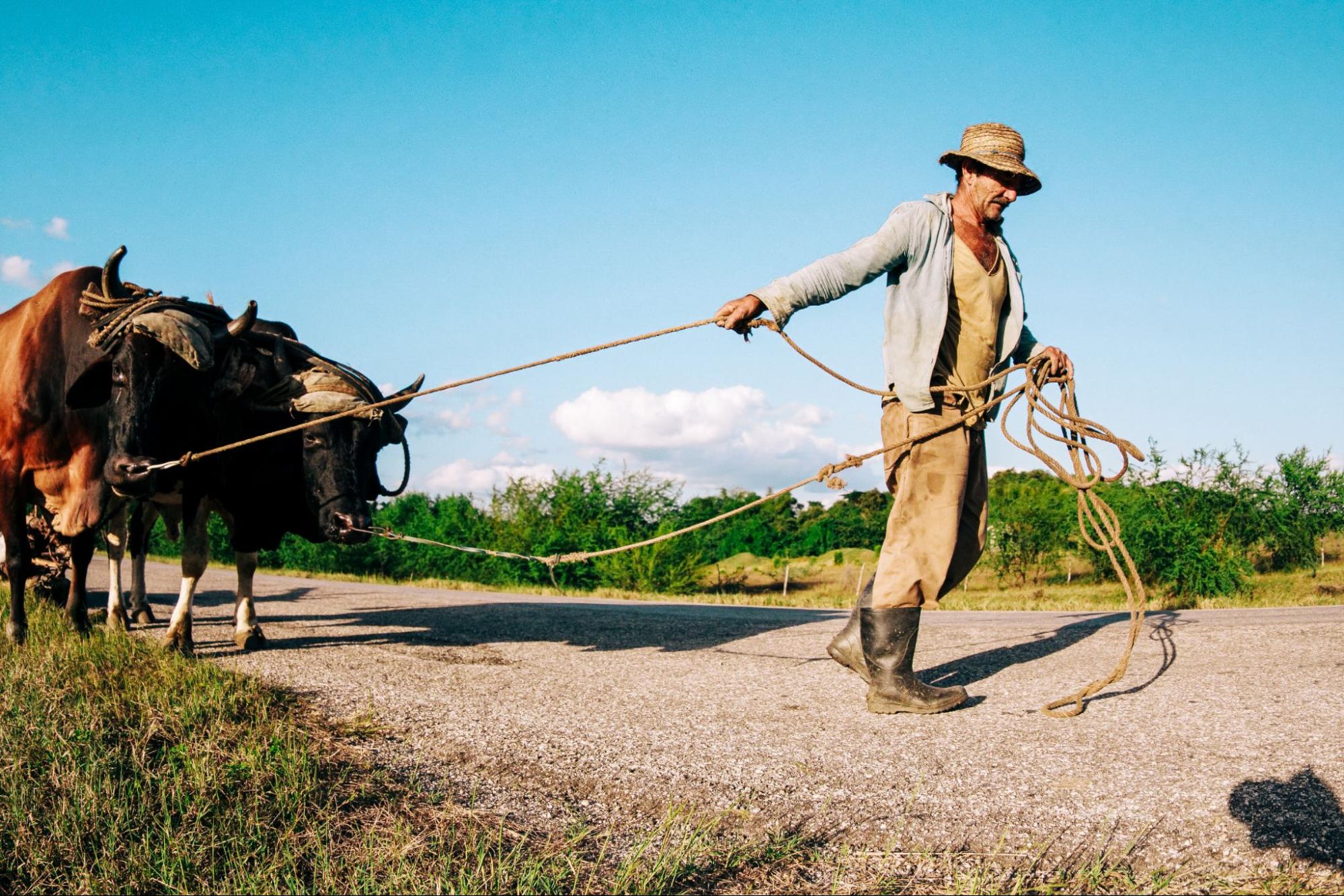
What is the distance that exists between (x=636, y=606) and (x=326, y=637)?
5046mm

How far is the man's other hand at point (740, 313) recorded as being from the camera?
465 centimetres

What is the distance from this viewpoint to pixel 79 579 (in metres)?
6.68

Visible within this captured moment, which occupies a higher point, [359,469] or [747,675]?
[359,469]

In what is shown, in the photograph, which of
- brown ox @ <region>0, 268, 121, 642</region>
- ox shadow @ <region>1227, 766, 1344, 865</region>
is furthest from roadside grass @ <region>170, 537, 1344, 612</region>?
brown ox @ <region>0, 268, 121, 642</region>

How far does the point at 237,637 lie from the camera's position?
274 inches

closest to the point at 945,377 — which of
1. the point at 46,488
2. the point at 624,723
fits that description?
the point at 624,723

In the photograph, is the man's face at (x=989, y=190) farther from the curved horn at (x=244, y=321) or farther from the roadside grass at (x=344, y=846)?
the curved horn at (x=244, y=321)

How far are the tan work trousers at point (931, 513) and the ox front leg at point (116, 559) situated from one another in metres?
6.27

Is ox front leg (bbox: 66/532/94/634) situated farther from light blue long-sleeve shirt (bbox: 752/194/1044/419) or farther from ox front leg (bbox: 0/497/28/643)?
light blue long-sleeve shirt (bbox: 752/194/1044/419)

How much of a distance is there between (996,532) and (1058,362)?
2480cm

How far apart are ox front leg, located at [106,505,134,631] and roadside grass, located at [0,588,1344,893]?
4639 millimetres

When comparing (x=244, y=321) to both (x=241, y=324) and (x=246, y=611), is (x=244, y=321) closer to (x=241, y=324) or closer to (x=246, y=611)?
(x=241, y=324)

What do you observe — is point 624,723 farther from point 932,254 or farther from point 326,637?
point 326,637

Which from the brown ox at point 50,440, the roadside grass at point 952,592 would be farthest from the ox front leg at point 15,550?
the roadside grass at point 952,592
